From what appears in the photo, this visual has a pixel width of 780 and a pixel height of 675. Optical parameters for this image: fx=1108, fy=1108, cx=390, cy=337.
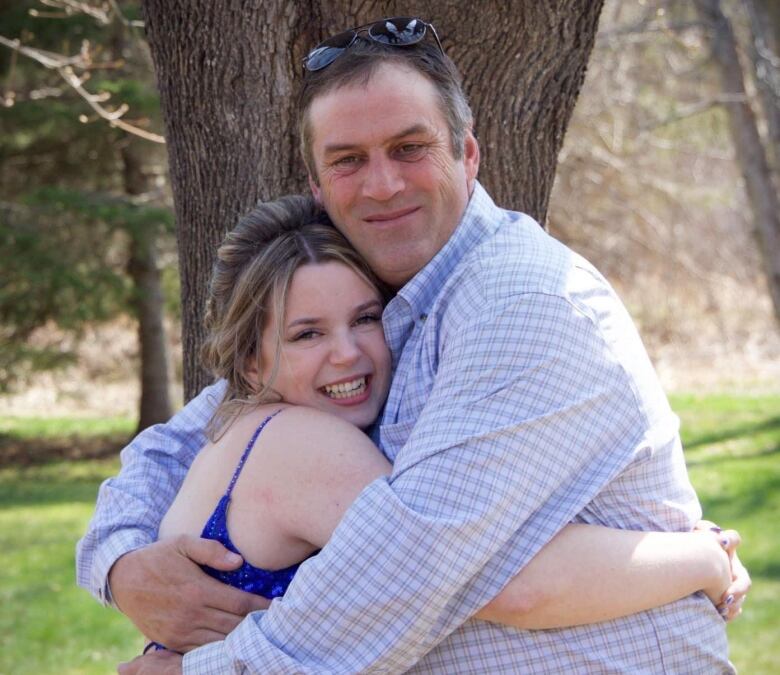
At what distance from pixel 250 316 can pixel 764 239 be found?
33.6 feet

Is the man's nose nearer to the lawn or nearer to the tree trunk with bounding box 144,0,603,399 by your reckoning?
the tree trunk with bounding box 144,0,603,399

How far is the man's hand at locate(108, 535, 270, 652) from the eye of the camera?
7.95 feet

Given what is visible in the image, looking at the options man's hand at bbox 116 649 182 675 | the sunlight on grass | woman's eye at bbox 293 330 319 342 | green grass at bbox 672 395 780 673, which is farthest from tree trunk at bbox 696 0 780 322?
man's hand at bbox 116 649 182 675

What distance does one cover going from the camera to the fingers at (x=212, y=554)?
2406 mm

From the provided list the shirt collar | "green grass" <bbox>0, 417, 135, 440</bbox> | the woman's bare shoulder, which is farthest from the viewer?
"green grass" <bbox>0, 417, 135, 440</bbox>

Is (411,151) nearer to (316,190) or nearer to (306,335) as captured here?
(316,190)

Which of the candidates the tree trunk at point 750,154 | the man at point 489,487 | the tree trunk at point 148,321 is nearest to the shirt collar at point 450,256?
the man at point 489,487

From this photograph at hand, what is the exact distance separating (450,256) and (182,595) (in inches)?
39.2

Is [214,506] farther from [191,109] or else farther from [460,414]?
[191,109]

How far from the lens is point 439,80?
273 cm

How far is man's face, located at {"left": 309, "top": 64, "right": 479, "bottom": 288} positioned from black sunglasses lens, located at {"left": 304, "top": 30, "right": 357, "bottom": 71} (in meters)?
0.09

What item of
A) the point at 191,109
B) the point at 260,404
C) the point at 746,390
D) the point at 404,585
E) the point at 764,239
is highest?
the point at 191,109

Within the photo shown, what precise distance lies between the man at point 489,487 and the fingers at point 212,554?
0.01 meters

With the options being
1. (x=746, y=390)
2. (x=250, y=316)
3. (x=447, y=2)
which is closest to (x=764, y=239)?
(x=746, y=390)
